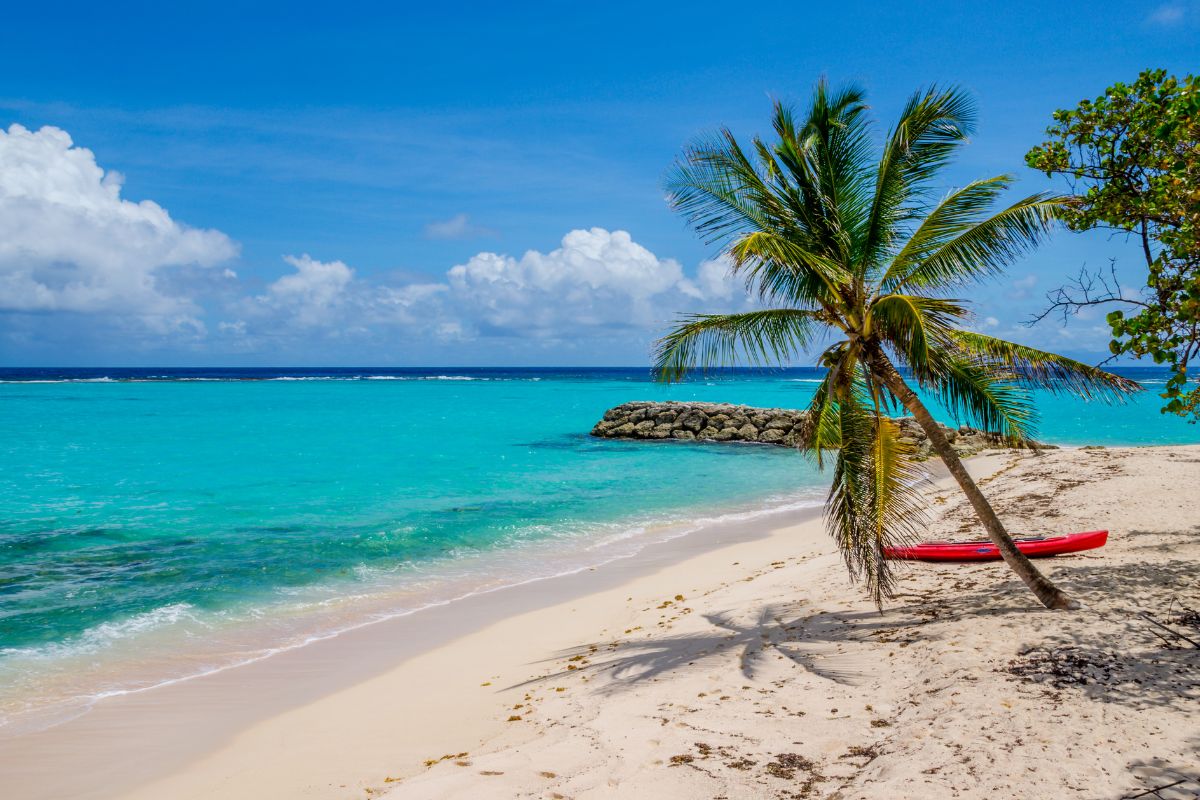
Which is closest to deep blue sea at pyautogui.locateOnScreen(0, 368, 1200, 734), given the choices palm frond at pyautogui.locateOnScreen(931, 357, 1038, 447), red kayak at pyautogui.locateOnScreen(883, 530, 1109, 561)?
palm frond at pyautogui.locateOnScreen(931, 357, 1038, 447)

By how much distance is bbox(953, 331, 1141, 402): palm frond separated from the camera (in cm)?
682

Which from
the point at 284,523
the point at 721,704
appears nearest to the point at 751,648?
the point at 721,704

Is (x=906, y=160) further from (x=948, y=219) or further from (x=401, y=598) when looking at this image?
(x=401, y=598)

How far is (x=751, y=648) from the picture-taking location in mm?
7742

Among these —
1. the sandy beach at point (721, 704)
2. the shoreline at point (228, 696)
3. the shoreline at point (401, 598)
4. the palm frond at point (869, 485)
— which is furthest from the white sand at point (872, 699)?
the shoreline at point (401, 598)

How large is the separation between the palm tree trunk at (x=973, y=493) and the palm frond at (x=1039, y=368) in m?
0.69

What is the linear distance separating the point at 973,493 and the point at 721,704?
3.31 m

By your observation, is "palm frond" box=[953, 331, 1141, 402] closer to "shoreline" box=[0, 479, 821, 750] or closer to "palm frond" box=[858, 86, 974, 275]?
"palm frond" box=[858, 86, 974, 275]

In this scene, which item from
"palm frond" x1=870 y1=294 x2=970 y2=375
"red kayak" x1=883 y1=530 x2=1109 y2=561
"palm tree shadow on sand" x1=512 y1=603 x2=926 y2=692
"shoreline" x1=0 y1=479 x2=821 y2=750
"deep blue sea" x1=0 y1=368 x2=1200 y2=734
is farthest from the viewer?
"deep blue sea" x1=0 y1=368 x2=1200 y2=734

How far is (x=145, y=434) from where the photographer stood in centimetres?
3803

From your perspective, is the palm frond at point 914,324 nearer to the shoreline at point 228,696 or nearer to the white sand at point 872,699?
the white sand at point 872,699

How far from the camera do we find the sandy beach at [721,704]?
196 inches

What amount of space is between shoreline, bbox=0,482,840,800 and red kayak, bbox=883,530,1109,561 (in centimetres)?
468

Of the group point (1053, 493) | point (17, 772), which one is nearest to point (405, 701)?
point (17, 772)
